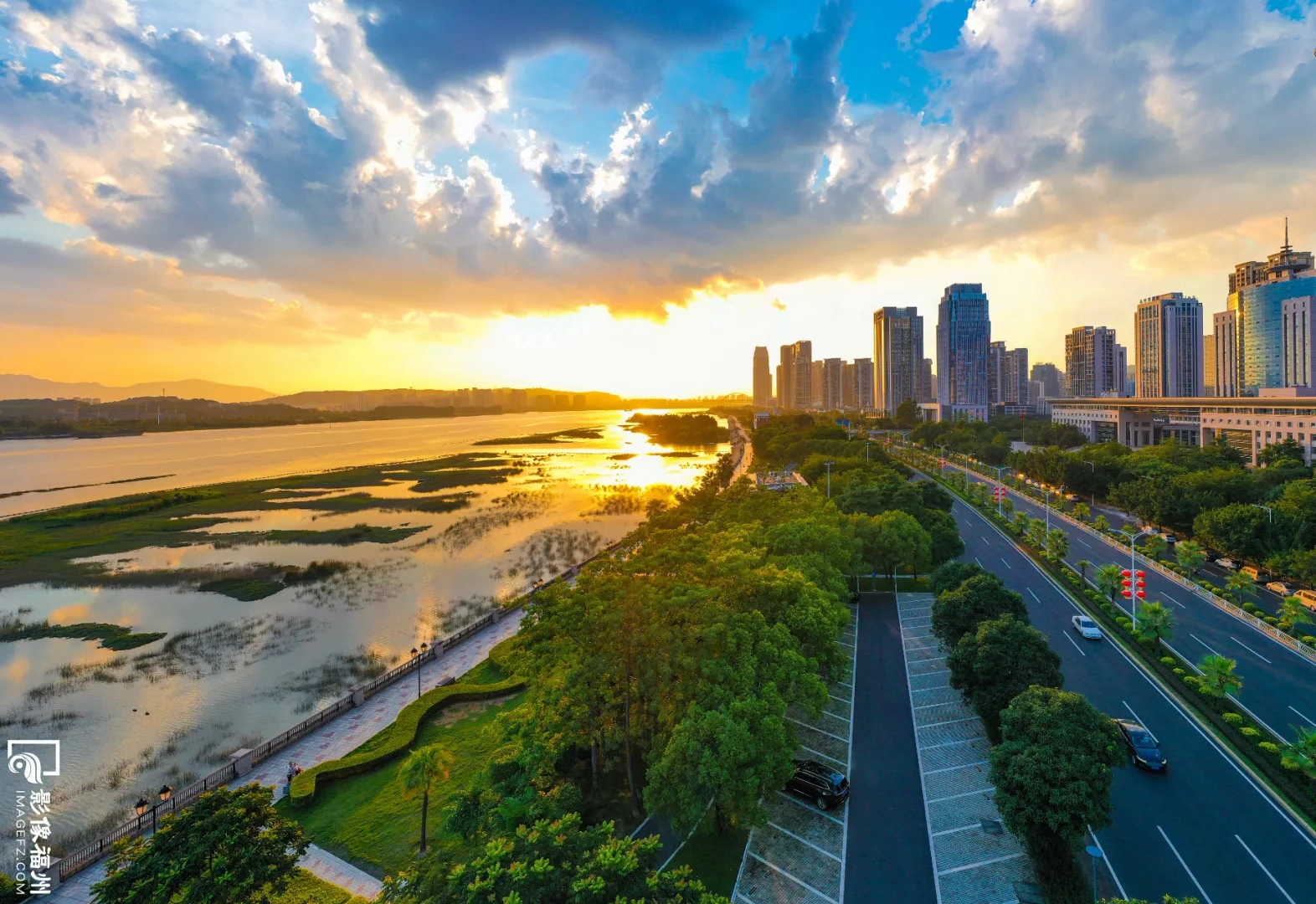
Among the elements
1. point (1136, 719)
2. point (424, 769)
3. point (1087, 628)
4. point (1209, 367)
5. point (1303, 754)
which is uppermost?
point (1209, 367)

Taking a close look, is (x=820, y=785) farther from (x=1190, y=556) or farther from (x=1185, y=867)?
(x=1190, y=556)

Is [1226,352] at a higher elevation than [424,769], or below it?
higher

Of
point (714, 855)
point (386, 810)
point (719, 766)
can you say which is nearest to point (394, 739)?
point (386, 810)

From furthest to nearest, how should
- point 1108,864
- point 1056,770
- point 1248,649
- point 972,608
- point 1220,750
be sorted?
point 1248,649 < point 972,608 < point 1220,750 < point 1108,864 < point 1056,770

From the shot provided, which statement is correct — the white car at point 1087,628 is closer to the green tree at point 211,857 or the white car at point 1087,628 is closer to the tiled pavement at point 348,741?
the tiled pavement at point 348,741

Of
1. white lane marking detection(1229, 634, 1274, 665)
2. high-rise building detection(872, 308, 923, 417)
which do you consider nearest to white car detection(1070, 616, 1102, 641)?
white lane marking detection(1229, 634, 1274, 665)

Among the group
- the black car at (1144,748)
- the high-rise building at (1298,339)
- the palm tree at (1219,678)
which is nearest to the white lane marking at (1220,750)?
the palm tree at (1219,678)

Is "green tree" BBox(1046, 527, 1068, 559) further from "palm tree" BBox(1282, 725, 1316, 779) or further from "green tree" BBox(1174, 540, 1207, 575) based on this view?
"palm tree" BBox(1282, 725, 1316, 779)
